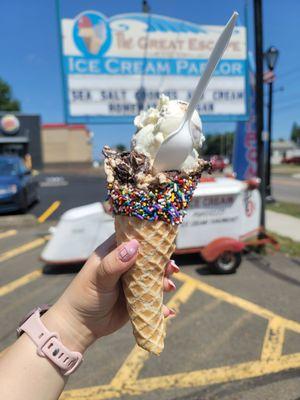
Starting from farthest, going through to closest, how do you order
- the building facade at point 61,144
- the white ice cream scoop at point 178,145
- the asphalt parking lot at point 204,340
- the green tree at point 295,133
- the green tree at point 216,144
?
the green tree at point 295,133
the green tree at point 216,144
the building facade at point 61,144
the asphalt parking lot at point 204,340
the white ice cream scoop at point 178,145

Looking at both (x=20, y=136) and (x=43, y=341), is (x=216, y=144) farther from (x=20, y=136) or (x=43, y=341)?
(x=43, y=341)

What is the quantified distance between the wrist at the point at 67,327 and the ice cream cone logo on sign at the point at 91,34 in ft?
24.4

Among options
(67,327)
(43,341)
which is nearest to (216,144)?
(67,327)

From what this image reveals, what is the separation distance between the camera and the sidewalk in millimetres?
8594

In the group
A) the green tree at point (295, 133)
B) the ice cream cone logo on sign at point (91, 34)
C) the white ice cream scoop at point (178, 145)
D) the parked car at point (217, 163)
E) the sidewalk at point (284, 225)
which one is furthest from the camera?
the green tree at point (295, 133)

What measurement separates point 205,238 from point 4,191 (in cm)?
640

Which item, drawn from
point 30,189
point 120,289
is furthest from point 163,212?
point 30,189

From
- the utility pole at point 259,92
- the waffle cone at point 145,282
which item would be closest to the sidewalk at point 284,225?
the utility pole at point 259,92

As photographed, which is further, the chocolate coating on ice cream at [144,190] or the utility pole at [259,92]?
the utility pole at [259,92]

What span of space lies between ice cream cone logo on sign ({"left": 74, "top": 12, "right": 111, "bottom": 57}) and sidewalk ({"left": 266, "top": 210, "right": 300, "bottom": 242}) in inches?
232

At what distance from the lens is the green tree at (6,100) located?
56.7 meters

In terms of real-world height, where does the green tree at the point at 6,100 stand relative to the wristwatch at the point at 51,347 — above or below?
above

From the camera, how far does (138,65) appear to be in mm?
8539

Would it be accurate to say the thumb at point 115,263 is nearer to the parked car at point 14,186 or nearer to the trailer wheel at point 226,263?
the trailer wheel at point 226,263
